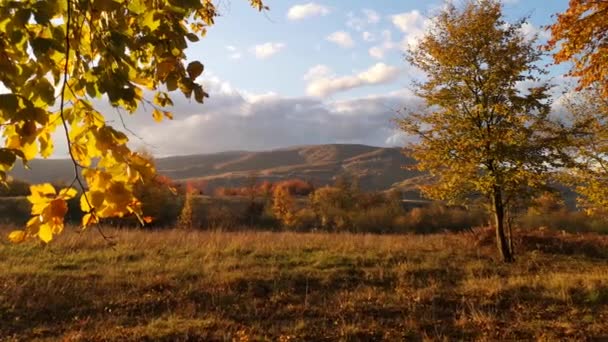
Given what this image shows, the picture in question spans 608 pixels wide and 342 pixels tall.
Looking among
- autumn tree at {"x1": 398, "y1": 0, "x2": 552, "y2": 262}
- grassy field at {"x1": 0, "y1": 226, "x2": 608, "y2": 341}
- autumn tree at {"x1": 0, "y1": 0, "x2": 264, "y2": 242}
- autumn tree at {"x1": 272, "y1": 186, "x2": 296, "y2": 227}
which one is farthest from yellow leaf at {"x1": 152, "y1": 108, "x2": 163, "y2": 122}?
autumn tree at {"x1": 272, "y1": 186, "x2": 296, "y2": 227}

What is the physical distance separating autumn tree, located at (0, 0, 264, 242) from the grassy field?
565cm

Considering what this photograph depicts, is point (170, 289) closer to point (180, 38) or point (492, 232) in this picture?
point (180, 38)

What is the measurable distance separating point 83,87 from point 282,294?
8.05 metres

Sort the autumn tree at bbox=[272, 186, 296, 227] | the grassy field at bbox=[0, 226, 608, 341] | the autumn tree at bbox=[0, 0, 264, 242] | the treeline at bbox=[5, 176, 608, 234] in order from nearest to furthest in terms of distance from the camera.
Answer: the autumn tree at bbox=[0, 0, 264, 242]
the grassy field at bbox=[0, 226, 608, 341]
the treeline at bbox=[5, 176, 608, 234]
the autumn tree at bbox=[272, 186, 296, 227]

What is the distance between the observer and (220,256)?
13.1 m

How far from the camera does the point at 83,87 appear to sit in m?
2.05

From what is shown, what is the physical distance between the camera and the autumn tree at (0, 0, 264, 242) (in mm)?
1758

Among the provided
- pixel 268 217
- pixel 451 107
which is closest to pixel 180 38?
A: pixel 451 107

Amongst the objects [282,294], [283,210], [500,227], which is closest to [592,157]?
[500,227]

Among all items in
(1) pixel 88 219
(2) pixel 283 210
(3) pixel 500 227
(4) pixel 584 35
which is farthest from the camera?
(2) pixel 283 210

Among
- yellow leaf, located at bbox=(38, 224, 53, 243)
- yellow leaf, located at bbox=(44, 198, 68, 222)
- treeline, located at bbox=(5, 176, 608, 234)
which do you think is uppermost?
yellow leaf, located at bbox=(44, 198, 68, 222)

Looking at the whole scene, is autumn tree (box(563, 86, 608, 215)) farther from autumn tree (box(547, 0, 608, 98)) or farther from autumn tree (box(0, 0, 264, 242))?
autumn tree (box(0, 0, 264, 242))

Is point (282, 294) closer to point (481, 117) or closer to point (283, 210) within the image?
point (481, 117)

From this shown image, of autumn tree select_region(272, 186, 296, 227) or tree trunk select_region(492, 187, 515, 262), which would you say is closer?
tree trunk select_region(492, 187, 515, 262)
